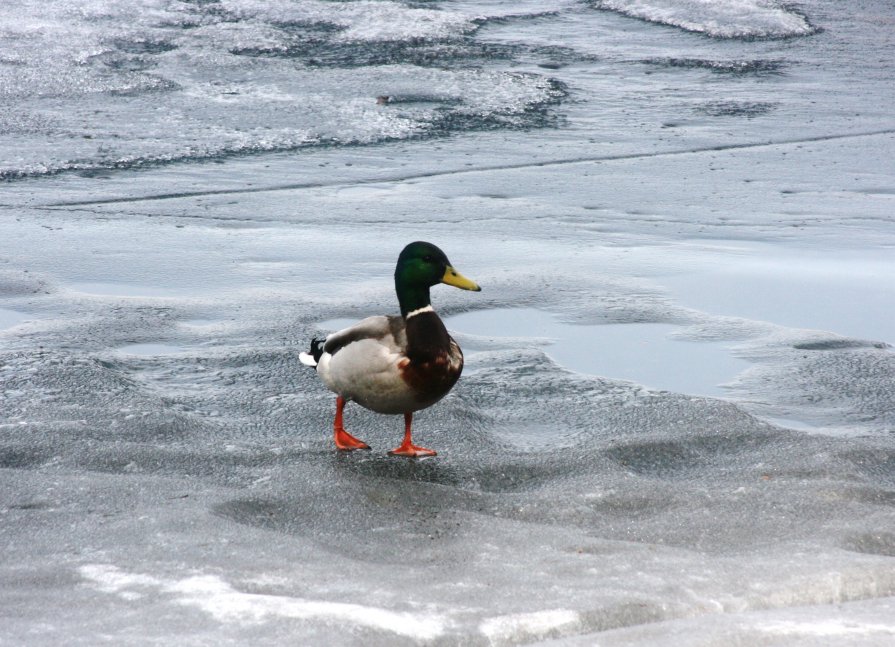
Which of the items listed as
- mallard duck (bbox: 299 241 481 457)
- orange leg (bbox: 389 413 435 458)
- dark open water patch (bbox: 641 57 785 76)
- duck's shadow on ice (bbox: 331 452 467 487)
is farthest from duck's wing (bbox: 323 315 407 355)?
dark open water patch (bbox: 641 57 785 76)

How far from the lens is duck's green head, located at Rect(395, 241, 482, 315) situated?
4.63 m

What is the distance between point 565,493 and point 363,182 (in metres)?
5.58

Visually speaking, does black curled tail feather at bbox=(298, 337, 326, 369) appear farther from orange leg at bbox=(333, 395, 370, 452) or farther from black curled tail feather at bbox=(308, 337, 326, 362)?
orange leg at bbox=(333, 395, 370, 452)

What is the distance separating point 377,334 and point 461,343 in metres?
1.59

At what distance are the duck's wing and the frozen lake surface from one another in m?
0.44

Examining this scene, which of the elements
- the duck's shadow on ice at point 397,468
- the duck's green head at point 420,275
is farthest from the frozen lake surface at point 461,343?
the duck's green head at point 420,275

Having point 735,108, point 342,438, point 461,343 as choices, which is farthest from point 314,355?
point 735,108

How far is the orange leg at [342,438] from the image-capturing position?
4684mm

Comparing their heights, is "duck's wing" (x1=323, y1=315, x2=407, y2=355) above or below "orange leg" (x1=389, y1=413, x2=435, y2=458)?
above

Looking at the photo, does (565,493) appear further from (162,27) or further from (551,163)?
(162,27)

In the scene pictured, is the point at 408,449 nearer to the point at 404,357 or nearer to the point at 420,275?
the point at 404,357

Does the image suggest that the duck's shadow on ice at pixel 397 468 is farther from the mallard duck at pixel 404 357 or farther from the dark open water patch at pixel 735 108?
the dark open water patch at pixel 735 108

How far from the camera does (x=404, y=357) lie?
14.5ft

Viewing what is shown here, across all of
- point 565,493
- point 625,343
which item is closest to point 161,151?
point 625,343
